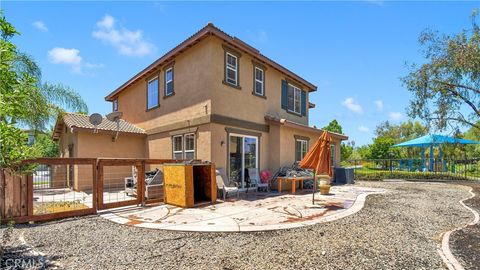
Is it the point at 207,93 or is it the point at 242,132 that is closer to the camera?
the point at 207,93

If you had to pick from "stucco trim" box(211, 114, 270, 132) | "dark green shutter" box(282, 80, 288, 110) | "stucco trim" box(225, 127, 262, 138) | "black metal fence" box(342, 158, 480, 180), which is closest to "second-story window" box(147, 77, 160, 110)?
"stucco trim" box(211, 114, 270, 132)

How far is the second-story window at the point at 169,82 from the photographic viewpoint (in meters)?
12.9

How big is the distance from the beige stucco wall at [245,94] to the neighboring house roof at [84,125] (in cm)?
590

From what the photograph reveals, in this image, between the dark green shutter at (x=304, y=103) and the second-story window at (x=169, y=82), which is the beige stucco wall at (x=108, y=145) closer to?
the second-story window at (x=169, y=82)

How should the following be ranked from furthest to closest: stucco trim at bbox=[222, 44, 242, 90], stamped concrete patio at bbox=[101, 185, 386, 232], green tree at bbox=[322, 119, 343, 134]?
green tree at bbox=[322, 119, 343, 134] → stucco trim at bbox=[222, 44, 242, 90] → stamped concrete patio at bbox=[101, 185, 386, 232]

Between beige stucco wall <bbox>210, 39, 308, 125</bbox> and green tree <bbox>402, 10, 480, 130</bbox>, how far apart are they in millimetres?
7054

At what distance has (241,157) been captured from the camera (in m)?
12.1

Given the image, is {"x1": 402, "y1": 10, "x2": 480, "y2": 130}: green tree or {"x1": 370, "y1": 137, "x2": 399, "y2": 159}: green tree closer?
{"x1": 402, "y1": 10, "x2": 480, "y2": 130}: green tree

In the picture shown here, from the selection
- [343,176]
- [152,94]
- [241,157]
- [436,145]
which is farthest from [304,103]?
[436,145]

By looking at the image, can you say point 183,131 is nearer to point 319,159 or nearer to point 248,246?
point 319,159

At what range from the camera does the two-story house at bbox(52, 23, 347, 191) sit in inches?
431

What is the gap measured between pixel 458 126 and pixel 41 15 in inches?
780

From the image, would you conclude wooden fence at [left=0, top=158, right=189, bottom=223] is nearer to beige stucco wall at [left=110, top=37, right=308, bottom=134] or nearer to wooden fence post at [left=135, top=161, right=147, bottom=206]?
wooden fence post at [left=135, top=161, right=147, bottom=206]

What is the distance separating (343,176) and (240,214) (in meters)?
11.4
